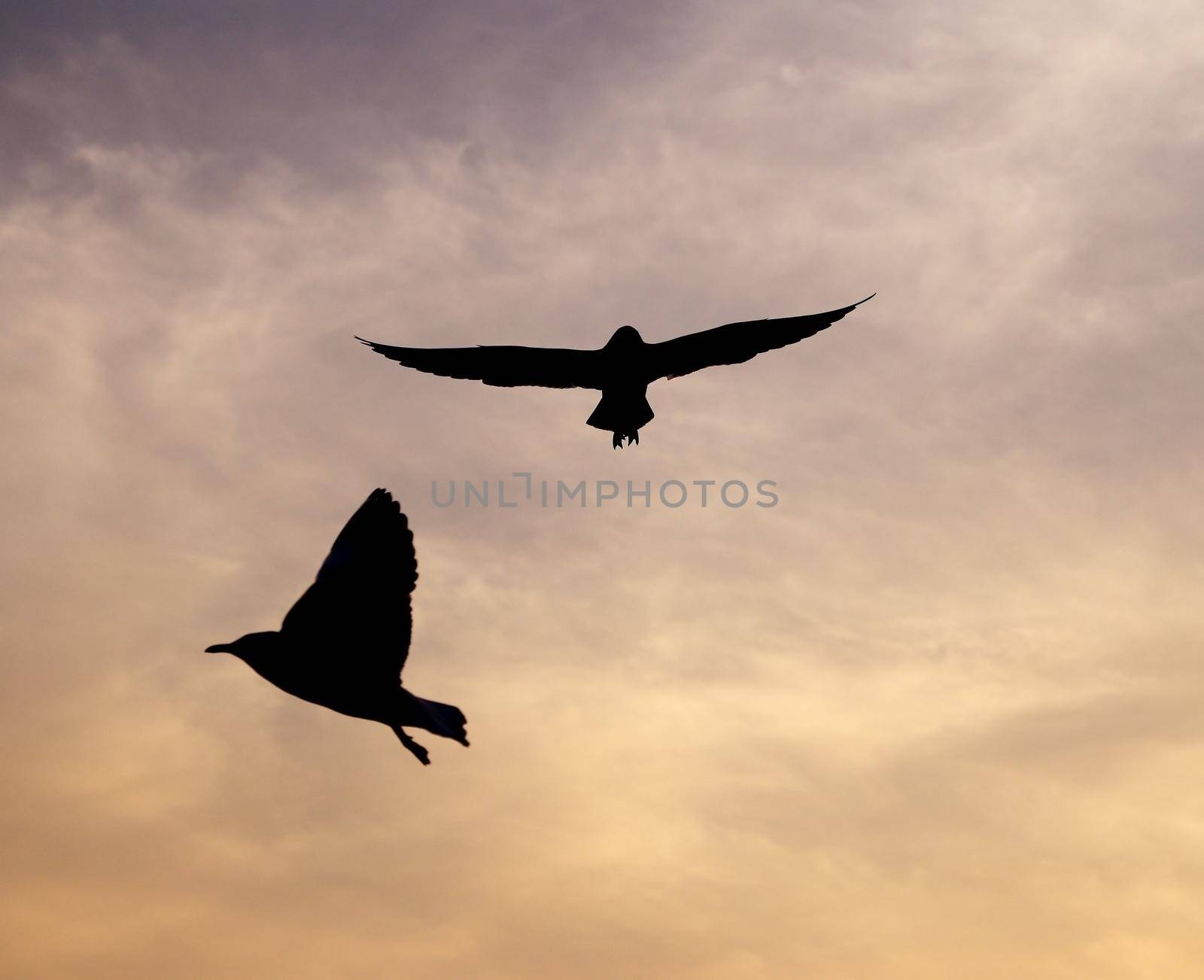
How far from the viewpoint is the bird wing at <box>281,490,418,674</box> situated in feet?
31.9

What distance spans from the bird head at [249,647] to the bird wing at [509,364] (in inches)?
292

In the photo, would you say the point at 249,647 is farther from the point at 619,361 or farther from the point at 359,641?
the point at 619,361

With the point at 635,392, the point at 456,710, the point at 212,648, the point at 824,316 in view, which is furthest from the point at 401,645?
the point at 824,316

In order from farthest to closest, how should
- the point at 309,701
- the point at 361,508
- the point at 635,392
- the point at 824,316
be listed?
the point at 824,316
the point at 635,392
the point at 361,508
the point at 309,701

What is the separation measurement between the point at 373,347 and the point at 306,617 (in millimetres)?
7816

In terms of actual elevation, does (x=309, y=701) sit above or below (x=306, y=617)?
below

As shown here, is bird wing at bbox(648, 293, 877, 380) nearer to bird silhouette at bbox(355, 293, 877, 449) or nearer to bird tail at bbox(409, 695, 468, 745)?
bird silhouette at bbox(355, 293, 877, 449)

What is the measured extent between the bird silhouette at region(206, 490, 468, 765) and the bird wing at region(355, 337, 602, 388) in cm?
661

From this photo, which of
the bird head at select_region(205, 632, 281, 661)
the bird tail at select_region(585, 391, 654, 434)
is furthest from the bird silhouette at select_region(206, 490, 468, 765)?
the bird tail at select_region(585, 391, 654, 434)

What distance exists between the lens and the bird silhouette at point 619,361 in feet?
52.7

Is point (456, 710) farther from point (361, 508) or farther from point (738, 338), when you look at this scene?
point (738, 338)

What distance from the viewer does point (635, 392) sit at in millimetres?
16203

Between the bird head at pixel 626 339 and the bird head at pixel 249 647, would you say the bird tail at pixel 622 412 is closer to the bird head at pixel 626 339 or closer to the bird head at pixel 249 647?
the bird head at pixel 626 339

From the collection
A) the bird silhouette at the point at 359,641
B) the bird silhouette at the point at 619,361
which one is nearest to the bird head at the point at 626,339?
the bird silhouette at the point at 619,361
